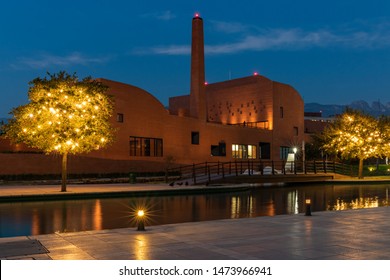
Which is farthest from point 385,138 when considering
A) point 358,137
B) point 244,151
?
point 244,151

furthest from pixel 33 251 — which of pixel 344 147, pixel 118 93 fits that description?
pixel 344 147

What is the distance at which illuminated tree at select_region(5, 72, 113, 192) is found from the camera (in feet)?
83.3

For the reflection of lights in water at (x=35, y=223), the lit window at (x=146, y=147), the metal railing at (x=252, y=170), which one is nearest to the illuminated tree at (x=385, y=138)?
the metal railing at (x=252, y=170)

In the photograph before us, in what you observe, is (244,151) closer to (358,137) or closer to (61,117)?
(358,137)

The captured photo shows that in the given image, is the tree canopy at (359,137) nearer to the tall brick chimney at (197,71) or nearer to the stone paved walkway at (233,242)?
the tall brick chimney at (197,71)

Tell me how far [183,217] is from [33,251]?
720 centimetres

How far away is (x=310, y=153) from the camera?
64.6m

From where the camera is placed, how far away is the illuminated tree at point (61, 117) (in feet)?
83.3

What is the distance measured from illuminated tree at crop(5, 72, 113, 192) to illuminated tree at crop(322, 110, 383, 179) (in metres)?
29.5

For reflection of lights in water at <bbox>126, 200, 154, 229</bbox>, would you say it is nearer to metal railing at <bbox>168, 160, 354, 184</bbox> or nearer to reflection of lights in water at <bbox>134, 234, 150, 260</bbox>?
reflection of lights in water at <bbox>134, 234, 150, 260</bbox>

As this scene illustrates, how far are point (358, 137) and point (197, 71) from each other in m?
18.5

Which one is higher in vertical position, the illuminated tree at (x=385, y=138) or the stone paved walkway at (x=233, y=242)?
the illuminated tree at (x=385, y=138)

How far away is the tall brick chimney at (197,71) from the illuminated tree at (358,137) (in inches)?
586
